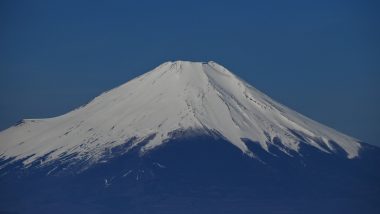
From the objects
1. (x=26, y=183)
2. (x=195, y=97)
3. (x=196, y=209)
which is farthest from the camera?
(x=195, y=97)

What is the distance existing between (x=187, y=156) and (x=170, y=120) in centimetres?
443

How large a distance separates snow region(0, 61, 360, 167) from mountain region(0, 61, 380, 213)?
0.11 metres

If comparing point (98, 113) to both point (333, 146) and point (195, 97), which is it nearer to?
point (195, 97)

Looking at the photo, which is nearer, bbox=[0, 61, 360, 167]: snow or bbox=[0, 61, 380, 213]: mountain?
bbox=[0, 61, 380, 213]: mountain

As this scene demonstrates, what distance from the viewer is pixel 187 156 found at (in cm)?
10738

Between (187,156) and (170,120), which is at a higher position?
(170,120)

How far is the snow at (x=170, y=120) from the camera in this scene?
358ft

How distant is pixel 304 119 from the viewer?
11588cm

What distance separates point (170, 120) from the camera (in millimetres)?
110125

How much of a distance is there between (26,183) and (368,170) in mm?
30205

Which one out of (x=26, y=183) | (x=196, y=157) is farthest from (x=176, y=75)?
(x=26, y=183)

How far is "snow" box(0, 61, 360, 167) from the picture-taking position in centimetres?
10900

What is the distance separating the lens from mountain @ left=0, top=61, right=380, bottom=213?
3935 inches

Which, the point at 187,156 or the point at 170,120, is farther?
the point at 170,120
